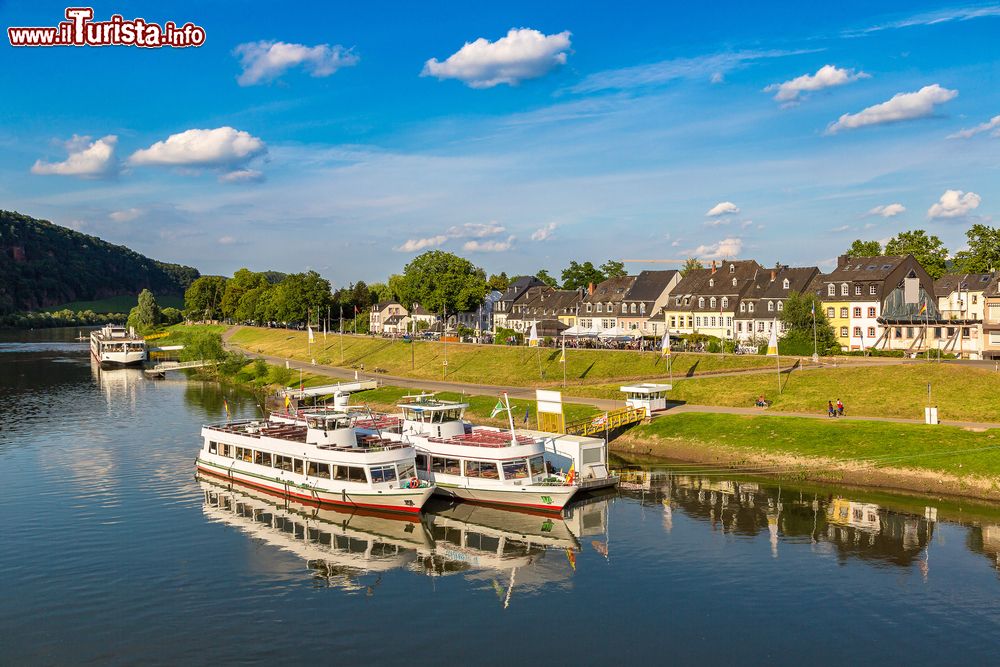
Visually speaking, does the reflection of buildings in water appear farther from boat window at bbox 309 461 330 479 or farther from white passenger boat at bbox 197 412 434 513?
boat window at bbox 309 461 330 479

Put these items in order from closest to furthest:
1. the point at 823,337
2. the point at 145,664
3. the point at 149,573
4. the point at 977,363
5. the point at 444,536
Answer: the point at 145,664 → the point at 149,573 → the point at 444,536 → the point at 977,363 → the point at 823,337

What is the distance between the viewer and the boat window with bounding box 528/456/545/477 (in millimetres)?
57156

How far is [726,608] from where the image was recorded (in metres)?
38.0

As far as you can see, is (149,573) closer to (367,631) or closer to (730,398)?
(367,631)

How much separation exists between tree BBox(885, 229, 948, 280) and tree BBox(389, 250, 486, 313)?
253ft

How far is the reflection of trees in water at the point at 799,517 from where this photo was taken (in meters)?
46.0

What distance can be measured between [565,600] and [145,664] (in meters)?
18.9

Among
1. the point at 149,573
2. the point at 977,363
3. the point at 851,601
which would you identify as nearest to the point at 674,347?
the point at 977,363

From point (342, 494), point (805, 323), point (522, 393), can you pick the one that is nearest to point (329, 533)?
point (342, 494)

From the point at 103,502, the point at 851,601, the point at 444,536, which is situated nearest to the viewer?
the point at 851,601

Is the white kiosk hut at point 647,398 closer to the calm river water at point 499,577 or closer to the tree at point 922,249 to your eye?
the calm river water at point 499,577

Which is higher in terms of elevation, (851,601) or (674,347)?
(674,347)

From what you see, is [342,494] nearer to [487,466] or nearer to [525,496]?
[487,466]

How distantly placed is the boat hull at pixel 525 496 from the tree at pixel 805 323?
55.2 m
